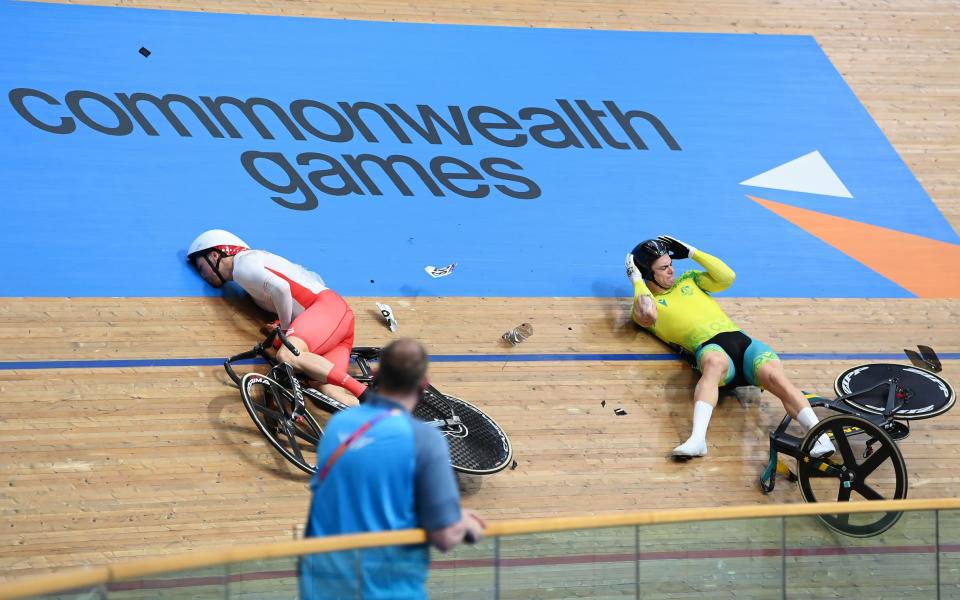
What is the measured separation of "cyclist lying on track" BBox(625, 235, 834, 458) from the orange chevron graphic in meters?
1.15

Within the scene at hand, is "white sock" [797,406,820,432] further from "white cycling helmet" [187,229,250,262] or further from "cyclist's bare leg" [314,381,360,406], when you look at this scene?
"white cycling helmet" [187,229,250,262]

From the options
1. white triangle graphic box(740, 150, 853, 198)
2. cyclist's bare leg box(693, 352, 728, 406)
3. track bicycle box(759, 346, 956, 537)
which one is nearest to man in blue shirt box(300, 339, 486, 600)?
track bicycle box(759, 346, 956, 537)

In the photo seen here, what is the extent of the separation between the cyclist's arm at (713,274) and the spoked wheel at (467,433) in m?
1.52

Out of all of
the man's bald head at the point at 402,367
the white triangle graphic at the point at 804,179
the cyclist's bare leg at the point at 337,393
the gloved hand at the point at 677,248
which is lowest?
the man's bald head at the point at 402,367

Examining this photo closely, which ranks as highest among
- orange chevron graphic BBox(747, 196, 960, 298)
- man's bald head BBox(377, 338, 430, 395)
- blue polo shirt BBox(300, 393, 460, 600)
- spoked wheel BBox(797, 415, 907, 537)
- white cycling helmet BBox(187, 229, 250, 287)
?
orange chevron graphic BBox(747, 196, 960, 298)

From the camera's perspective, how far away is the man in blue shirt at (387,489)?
2.71 m

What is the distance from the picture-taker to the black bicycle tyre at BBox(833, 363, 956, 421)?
5.35m

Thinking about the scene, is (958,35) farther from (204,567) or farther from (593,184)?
(204,567)

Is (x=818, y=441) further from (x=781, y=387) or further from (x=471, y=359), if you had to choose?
(x=471, y=359)

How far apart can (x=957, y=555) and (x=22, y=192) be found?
15.6 ft

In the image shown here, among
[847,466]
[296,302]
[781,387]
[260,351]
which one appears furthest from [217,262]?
[847,466]

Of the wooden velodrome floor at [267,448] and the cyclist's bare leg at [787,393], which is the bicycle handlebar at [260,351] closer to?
the wooden velodrome floor at [267,448]

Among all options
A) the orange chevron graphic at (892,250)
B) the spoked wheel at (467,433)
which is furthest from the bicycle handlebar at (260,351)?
the orange chevron graphic at (892,250)

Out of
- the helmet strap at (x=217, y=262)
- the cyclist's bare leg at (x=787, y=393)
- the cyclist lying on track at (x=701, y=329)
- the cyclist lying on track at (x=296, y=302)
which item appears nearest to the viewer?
the cyclist lying on track at (x=296, y=302)
